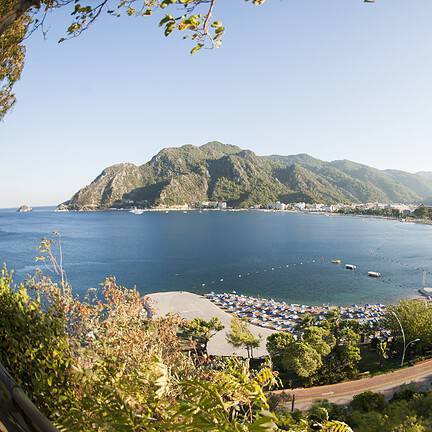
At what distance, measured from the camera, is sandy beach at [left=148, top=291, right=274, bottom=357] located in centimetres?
2717

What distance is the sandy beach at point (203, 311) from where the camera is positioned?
89.1 ft

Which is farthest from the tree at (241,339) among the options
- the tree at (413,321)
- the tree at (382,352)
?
the tree at (413,321)

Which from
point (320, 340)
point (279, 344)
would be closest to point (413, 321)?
point (320, 340)

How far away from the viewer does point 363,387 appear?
1981cm

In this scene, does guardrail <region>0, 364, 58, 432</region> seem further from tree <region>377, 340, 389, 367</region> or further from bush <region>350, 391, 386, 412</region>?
tree <region>377, 340, 389, 367</region>

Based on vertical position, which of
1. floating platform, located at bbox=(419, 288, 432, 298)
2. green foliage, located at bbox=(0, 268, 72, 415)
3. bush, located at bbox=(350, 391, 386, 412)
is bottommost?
floating platform, located at bbox=(419, 288, 432, 298)

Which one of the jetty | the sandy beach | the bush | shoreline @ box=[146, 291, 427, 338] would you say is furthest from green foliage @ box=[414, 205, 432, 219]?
the bush

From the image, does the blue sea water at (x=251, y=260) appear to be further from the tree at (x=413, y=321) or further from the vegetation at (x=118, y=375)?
the vegetation at (x=118, y=375)

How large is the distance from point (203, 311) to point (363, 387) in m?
19.8

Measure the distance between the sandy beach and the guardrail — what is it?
24.9m

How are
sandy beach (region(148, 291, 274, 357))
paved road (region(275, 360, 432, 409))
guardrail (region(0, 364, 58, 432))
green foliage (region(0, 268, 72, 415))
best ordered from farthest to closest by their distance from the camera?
sandy beach (region(148, 291, 274, 357)), paved road (region(275, 360, 432, 409)), green foliage (region(0, 268, 72, 415)), guardrail (region(0, 364, 58, 432))

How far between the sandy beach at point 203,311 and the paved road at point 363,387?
705 cm

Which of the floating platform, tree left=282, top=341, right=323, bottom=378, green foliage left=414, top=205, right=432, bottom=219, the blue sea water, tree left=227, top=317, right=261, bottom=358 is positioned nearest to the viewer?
tree left=282, top=341, right=323, bottom=378

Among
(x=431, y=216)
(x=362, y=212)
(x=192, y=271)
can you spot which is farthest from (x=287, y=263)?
(x=362, y=212)
